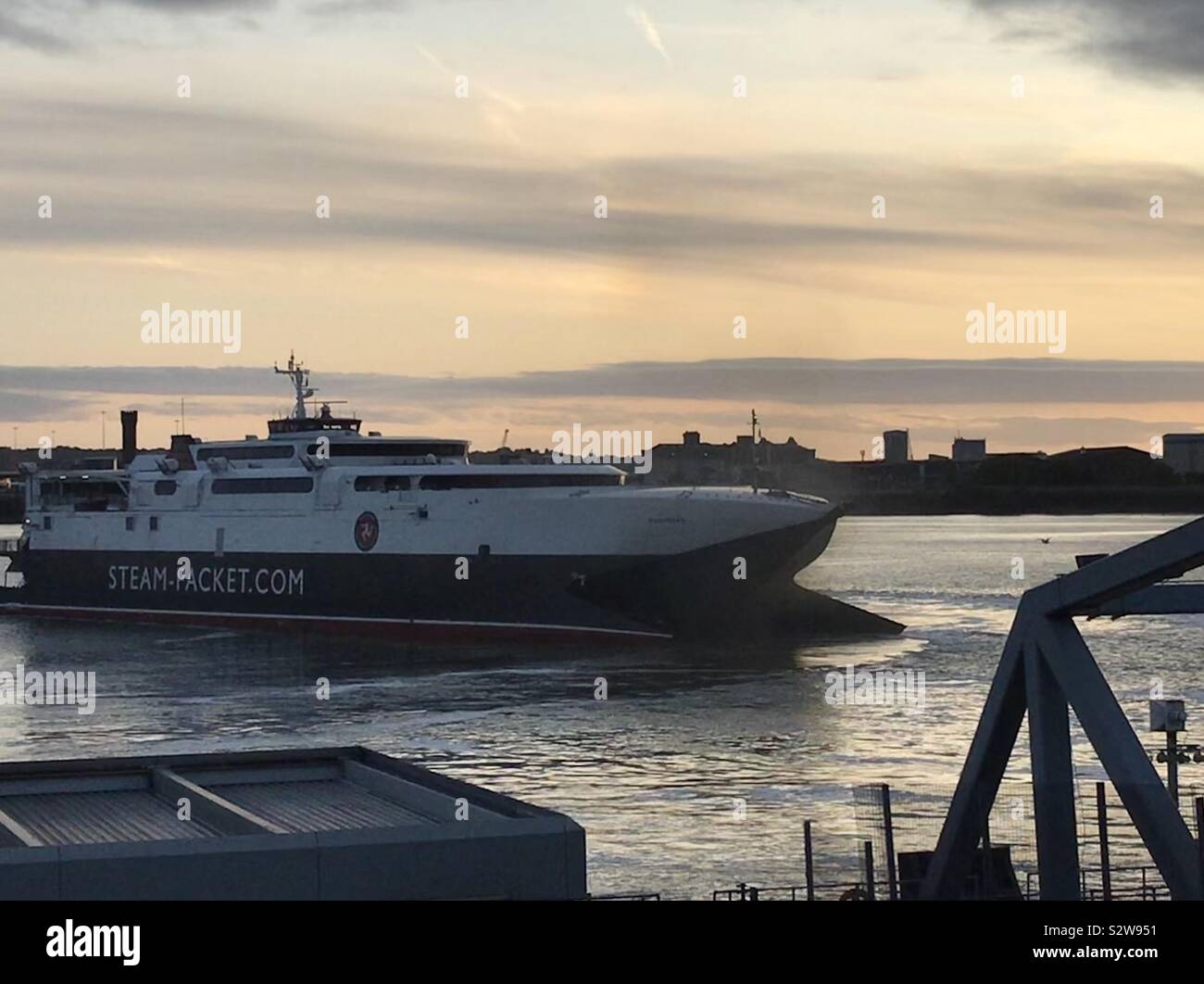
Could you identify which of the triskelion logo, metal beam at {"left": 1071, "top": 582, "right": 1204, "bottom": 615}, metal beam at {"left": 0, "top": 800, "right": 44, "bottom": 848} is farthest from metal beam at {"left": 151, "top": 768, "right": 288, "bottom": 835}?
the triskelion logo

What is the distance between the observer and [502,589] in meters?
46.2

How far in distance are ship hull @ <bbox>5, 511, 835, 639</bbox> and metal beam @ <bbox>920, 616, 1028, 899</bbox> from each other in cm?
3150

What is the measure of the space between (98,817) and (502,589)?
32466mm

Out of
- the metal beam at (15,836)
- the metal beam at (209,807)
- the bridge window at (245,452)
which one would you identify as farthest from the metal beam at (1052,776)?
the bridge window at (245,452)

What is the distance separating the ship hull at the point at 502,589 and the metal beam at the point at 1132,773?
33.5 metres

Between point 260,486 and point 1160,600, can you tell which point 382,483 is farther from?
point 1160,600

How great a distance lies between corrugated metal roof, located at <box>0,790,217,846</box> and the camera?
1298cm

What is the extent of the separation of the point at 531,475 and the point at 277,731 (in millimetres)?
16729

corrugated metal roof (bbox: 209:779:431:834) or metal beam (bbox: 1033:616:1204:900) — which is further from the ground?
metal beam (bbox: 1033:616:1204:900)

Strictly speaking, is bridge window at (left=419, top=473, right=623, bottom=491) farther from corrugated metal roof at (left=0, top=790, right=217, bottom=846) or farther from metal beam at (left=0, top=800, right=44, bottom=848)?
metal beam at (left=0, top=800, right=44, bottom=848)
